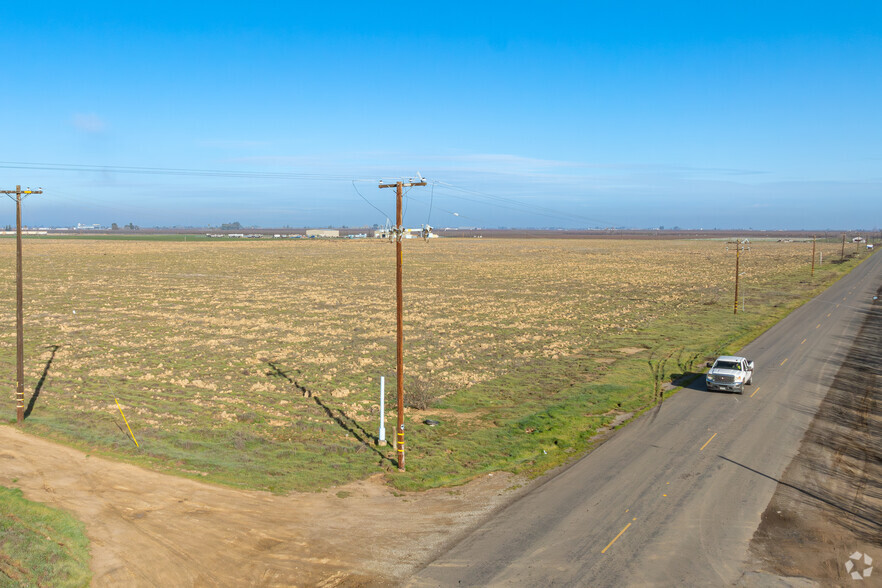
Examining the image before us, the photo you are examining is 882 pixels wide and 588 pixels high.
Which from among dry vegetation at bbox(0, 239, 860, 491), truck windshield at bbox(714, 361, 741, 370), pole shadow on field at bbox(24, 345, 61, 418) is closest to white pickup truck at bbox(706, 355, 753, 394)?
truck windshield at bbox(714, 361, 741, 370)

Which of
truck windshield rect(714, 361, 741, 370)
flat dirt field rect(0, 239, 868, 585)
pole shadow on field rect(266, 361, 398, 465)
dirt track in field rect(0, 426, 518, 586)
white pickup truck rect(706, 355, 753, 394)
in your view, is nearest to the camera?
dirt track in field rect(0, 426, 518, 586)

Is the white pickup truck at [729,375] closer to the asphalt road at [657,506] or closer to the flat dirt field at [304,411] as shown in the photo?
the asphalt road at [657,506]

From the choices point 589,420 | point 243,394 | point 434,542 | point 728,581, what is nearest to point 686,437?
point 589,420

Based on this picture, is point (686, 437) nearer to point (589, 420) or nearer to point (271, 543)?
point (589, 420)

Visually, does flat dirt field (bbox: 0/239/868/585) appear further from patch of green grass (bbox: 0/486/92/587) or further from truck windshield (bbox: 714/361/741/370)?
truck windshield (bbox: 714/361/741/370)

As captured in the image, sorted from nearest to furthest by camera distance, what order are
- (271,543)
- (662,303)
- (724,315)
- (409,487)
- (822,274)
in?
(271,543) < (409,487) < (724,315) < (662,303) < (822,274)
